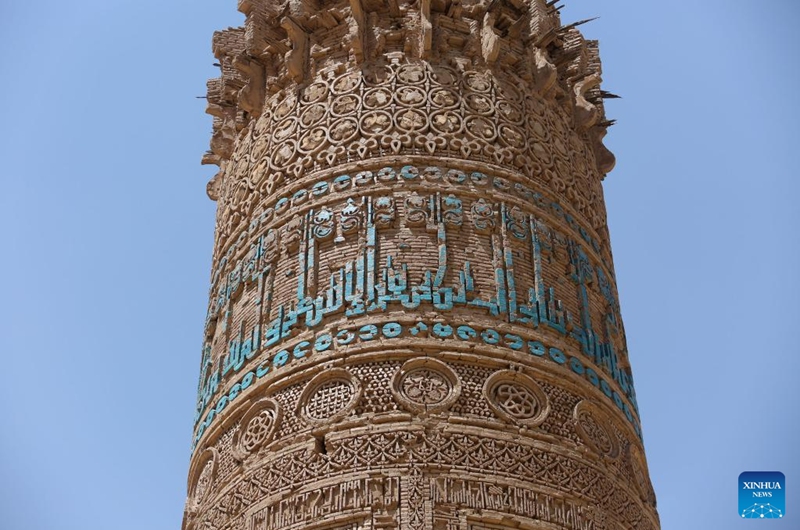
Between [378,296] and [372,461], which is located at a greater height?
[378,296]

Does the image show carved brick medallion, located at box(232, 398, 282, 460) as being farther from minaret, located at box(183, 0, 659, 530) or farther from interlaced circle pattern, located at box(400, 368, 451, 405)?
interlaced circle pattern, located at box(400, 368, 451, 405)

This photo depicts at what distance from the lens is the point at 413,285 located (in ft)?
21.5

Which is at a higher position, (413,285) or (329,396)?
(413,285)

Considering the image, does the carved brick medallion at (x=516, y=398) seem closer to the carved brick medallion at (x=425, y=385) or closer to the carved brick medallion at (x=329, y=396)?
the carved brick medallion at (x=425, y=385)

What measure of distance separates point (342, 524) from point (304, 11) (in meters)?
3.36

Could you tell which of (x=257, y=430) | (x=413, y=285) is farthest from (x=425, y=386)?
(x=257, y=430)

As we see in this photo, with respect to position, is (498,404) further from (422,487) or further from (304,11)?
(304,11)

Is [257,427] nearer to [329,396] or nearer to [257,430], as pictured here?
[257,430]

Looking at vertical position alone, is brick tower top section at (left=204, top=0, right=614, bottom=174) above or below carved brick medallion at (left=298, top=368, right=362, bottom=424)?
above

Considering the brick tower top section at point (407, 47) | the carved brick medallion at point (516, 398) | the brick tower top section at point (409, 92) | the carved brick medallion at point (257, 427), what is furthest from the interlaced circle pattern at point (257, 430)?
the brick tower top section at point (407, 47)

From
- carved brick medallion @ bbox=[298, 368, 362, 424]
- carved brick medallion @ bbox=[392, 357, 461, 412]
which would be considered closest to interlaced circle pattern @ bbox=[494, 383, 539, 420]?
carved brick medallion @ bbox=[392, 357, 461, 412]

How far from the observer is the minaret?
6.02 m

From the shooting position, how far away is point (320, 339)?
6.48 metres

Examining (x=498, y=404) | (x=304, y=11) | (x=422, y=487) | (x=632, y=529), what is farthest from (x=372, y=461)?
(x=304, y=11)
